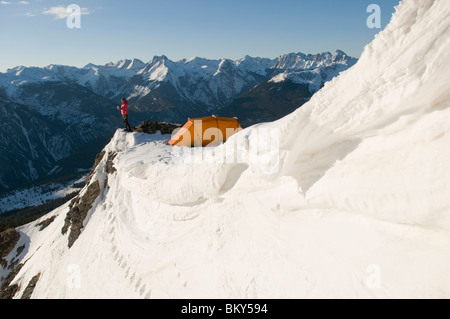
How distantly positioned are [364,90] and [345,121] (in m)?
0.69

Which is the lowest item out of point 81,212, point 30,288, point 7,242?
point 7,242

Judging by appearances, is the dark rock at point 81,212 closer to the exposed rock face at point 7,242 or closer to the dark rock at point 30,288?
the dark rock at point 30,288

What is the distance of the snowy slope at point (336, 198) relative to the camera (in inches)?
167

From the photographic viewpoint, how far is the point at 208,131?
60.1 ft

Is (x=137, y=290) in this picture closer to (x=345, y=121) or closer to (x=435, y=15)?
(x=345, y=121)

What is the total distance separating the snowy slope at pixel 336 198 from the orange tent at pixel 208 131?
8.26 metres

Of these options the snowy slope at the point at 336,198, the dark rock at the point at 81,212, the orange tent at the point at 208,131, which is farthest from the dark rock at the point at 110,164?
the snowy slope at the point at 336,198

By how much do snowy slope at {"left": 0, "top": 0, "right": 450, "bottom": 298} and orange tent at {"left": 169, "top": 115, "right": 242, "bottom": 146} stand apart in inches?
325

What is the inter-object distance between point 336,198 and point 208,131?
13.6 metres

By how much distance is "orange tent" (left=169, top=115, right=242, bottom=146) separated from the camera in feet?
60.3

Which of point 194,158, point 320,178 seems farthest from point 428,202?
point 194,158

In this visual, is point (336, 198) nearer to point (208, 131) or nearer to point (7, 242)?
point (208, 131)

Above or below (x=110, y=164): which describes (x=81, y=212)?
below

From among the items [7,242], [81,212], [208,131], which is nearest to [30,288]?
[81,212]
